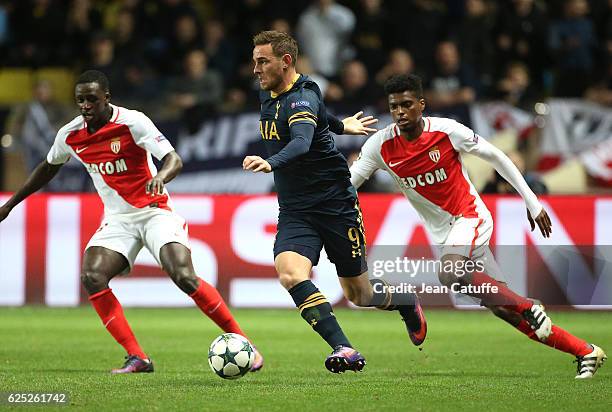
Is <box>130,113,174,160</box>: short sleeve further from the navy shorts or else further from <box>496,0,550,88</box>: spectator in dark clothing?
<box>496,0,550,88</box>: spectator in dark clothing

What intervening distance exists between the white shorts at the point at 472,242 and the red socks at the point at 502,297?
122 mm

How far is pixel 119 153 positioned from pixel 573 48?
9366 millimetres

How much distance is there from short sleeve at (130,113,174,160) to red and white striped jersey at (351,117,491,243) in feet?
4.55

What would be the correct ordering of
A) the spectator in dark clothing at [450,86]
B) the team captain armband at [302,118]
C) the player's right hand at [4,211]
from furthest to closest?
the spectator in dark clothing at [450,86]
the player's right hand at [4,211]
the team captain armband at [302,118]

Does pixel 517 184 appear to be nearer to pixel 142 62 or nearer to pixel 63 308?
pixel 63 308

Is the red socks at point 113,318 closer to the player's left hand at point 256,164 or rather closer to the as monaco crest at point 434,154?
the player's left hand at point 256,164

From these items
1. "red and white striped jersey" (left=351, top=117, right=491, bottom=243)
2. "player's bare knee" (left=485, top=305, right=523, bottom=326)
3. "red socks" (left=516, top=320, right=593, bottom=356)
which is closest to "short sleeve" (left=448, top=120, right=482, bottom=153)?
"red and white striped jersey" (left=351, top=117, right=491, bottom=243)

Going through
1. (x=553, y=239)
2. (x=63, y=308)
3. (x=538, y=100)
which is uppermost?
(x=538, y=100)

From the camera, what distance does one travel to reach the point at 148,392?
7.05 m

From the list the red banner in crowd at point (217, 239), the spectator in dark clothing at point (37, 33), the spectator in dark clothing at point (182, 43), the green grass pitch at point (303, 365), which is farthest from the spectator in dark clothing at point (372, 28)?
the green grass pitch at point (303, 365)

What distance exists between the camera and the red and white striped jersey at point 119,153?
28.0 ft

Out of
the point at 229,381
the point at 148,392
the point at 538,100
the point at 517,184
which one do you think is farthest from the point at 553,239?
the point at 148,392

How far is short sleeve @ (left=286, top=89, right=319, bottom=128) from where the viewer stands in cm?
740

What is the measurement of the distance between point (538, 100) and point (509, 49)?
4.87 feet
